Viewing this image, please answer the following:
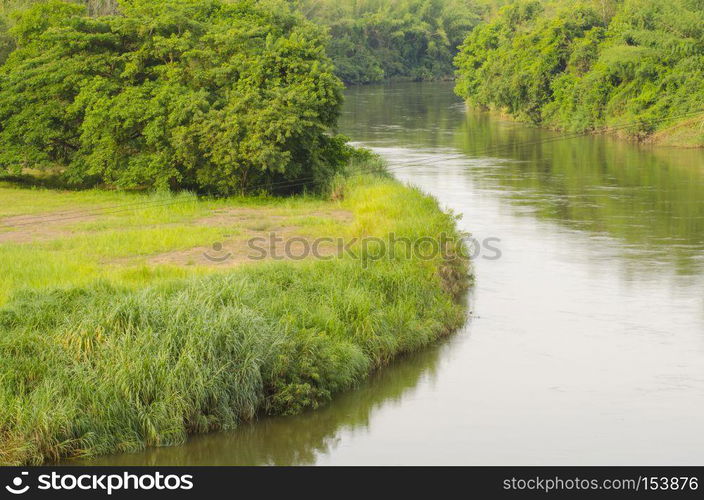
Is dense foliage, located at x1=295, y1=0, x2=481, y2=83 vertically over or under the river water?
over

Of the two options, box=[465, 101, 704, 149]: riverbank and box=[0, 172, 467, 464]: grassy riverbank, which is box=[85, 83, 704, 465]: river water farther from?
box=[465, 101, 704, 149]: riverbank

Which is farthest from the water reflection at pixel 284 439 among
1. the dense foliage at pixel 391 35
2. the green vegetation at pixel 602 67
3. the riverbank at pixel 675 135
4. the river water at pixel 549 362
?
the dense foliage at pixel 391 35

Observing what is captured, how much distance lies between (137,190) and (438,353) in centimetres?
1677

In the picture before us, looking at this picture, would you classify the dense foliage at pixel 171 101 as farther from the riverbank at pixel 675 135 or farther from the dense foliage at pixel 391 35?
the dense foliage at pixel 391 35

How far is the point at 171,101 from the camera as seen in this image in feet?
101

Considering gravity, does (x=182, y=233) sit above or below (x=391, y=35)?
below

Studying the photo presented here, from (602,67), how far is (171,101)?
3169 centimetres

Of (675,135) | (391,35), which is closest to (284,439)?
(675,135)

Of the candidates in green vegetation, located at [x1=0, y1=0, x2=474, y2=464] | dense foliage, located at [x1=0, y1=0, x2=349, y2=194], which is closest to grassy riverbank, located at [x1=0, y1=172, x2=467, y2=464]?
green vegetation, located at [x1=0, y1=0, x2=474, y2=464]

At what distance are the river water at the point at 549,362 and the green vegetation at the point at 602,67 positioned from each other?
14.1 meters

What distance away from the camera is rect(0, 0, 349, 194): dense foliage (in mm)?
29844

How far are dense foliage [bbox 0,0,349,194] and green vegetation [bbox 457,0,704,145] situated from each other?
2374 centimetres

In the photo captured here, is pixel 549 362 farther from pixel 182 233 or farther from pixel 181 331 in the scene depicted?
pixel 182 233
